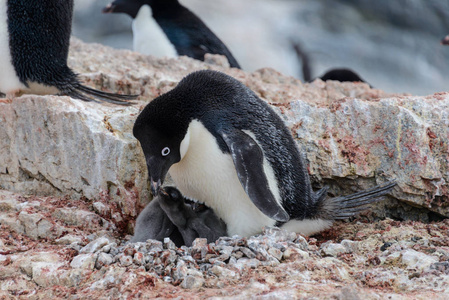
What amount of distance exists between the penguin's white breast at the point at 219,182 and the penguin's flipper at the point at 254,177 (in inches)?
5.0

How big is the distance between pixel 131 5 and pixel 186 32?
34.4 inches

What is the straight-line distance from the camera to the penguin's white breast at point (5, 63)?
11.3 ft

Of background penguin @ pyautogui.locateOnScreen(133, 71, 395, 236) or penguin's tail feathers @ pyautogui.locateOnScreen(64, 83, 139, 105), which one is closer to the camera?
background penguin @ pyautogui.locateOnScreen(133, 71, 395, 236)

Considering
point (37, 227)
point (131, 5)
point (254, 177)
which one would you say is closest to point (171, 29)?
point (131, 5)

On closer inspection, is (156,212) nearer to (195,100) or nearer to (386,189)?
(195,100)

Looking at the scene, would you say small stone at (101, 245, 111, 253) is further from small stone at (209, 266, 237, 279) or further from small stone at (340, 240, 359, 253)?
small stone at (340, 240, 359, 253)

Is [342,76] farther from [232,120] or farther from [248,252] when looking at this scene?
[248,252]

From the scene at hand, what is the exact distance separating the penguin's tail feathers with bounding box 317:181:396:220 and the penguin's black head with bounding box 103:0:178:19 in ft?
14.0

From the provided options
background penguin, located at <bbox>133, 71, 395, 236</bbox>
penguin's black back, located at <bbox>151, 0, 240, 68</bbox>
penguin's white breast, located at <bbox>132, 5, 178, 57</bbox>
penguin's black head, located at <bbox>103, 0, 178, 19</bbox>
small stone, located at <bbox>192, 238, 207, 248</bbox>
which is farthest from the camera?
penguin's black head, located at <bbox>103, 0, 178, 19</bbox>

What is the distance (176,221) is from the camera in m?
2.56

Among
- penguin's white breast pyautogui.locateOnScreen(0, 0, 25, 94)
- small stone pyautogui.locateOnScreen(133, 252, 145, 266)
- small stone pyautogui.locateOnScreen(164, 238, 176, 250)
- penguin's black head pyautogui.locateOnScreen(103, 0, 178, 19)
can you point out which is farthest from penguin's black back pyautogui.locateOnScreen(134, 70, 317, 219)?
penguin's black head pyautogui.locateOnScreen(103, 0, 178, 19)

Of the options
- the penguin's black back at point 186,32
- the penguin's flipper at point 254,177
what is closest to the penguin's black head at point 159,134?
the penguin's flipper at point 254,177

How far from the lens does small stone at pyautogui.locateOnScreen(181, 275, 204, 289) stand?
1851 mm

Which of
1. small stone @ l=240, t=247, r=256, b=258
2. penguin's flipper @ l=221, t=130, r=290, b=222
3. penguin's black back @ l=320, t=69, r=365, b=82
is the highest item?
penguin's black back @ l=320, t=69, r=365, b=82
